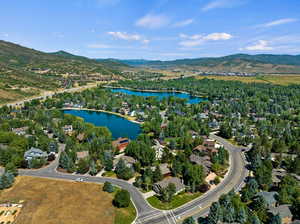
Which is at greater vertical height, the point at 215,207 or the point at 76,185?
the point at 215,207

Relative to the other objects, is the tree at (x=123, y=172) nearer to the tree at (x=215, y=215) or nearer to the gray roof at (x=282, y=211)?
the tree at (x=215, y=215)

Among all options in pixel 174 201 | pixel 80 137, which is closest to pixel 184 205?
pixel 174 201

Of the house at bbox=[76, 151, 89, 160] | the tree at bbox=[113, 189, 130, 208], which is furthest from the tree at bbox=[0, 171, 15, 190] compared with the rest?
the tree at bbox=[113, 189, 130, 208]

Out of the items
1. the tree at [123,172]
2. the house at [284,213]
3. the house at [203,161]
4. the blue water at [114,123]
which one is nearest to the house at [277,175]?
the house at [284,213]

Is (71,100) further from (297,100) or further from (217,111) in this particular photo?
(297,100)

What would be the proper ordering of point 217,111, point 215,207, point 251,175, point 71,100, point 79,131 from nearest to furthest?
point 215,207 < point 251,175 < point 79,131 < point 217,111 < point 71,100

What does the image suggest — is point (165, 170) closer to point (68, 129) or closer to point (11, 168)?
point (11, 168)

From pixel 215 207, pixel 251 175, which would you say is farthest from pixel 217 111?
pixel 215 207
